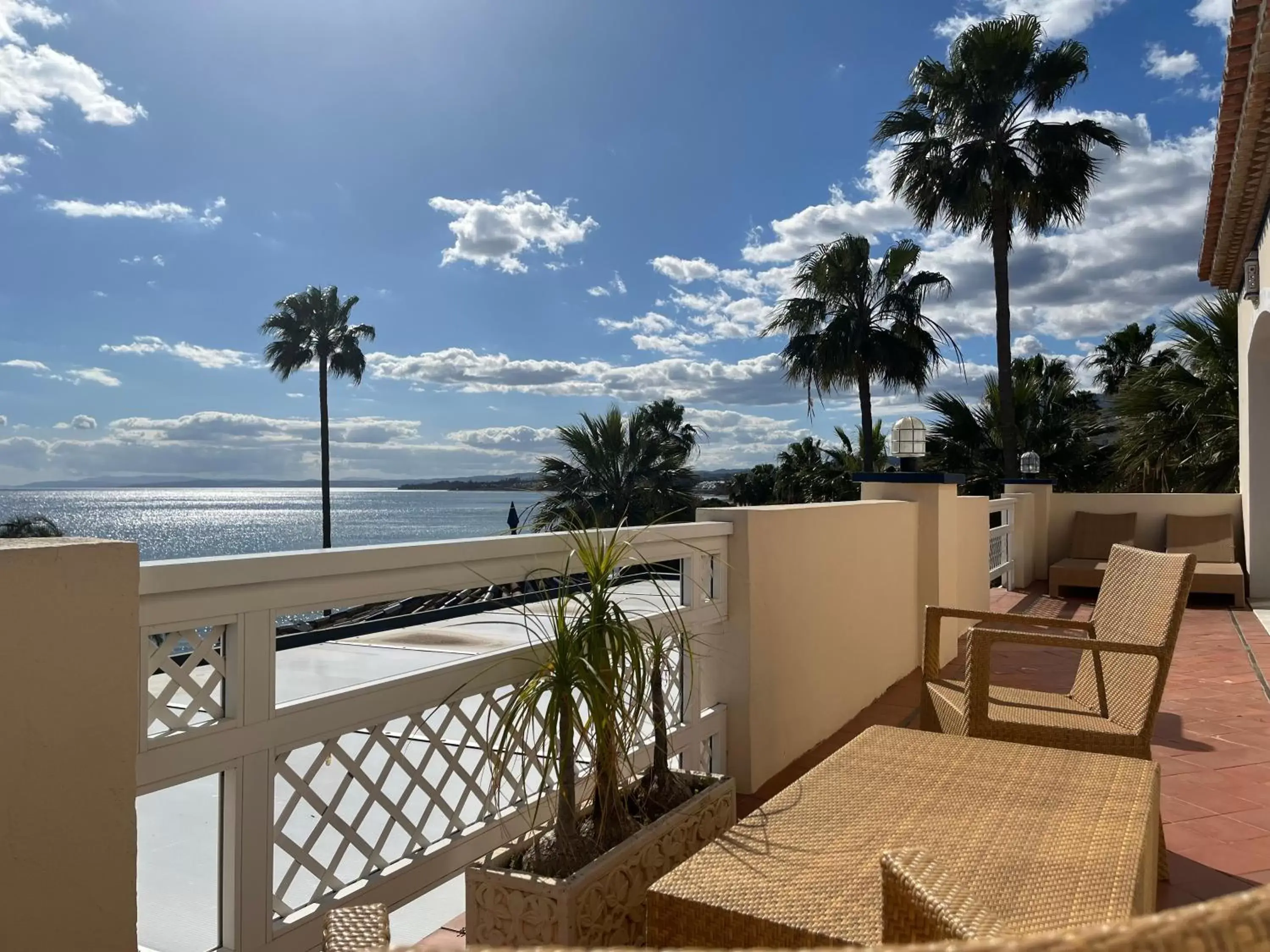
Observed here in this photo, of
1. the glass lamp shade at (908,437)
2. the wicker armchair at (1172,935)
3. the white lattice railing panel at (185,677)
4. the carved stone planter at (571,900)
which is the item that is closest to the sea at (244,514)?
the glass lamp shade at (908,437)

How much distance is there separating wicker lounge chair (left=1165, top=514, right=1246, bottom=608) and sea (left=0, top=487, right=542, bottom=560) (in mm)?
28969

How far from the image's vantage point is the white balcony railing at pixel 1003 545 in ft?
32.6

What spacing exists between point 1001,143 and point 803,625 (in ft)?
41.0

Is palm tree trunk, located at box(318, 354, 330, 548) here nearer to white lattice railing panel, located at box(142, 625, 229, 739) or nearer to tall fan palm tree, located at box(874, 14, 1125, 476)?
tall fan palm tree, located at box(874, 14, 1125, 476)

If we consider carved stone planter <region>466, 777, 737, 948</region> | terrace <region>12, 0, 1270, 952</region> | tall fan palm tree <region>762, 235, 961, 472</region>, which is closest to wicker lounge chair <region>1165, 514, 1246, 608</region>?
terrace <region>12, 0, 1270, 952</region>

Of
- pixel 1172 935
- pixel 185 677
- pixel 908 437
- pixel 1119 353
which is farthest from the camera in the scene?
pixel 1119 353

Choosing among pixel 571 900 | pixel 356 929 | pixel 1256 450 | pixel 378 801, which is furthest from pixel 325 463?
pixel 356 929

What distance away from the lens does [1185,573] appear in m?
3.08

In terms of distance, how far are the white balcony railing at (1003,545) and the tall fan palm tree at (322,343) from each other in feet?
74.3

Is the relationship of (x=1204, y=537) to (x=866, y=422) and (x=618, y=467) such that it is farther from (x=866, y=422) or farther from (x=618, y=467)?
(x=618, y=467)

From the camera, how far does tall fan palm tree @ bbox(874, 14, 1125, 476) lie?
45.0ft

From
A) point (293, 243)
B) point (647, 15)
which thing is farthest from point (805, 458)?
point (293, 243)

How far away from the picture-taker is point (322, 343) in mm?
29219

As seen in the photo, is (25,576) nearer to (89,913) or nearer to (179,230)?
(89,913)
